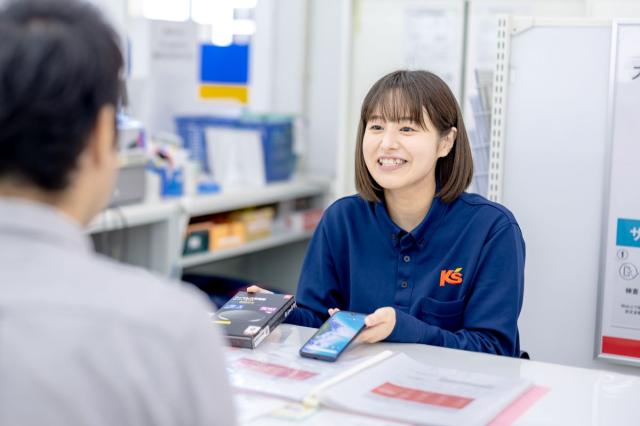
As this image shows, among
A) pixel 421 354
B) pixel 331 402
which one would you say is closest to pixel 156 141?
pixel 421 354

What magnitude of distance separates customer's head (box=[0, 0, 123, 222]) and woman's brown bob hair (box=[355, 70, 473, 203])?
1.17 meters

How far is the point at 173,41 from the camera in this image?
3.92 meters

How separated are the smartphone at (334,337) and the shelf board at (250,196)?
6.04ft

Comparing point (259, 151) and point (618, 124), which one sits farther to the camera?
point (259, 151)

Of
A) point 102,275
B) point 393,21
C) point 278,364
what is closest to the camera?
point 102,275

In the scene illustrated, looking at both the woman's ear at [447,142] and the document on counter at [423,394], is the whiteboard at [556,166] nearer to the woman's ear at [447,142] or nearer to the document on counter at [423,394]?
the woman's ear at [447,142]

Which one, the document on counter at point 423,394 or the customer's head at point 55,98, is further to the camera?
the document on counter at point 423,394

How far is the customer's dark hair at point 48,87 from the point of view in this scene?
75 centimetres

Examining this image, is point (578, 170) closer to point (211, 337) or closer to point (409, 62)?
point (409, 62)

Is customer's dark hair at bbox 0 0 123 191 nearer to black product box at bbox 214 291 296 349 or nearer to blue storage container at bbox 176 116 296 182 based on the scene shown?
black product box at bbox 214 291 296 349

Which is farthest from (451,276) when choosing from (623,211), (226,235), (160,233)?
(226,235)

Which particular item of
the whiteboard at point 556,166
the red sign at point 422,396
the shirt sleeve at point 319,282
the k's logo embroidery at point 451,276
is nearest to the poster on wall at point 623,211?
the whiteboard at point 556,166

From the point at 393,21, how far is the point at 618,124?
4.75 ft

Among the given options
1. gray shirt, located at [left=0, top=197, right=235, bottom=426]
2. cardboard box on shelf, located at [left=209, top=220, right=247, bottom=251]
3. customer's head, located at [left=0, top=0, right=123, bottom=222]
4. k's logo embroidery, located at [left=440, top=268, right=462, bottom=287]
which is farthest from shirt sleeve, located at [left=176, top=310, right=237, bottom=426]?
cardboard box on shelf, located at [left=209, top=220, right=247, bottom=251]
